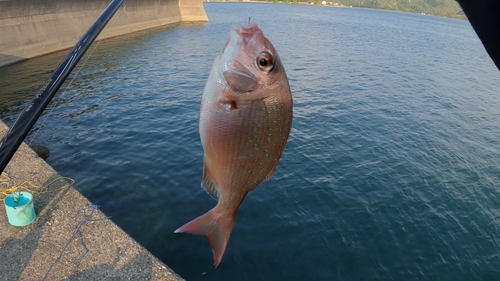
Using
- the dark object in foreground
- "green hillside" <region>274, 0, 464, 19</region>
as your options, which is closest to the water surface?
the dark object in foreground

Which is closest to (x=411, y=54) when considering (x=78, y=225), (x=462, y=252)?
(x=462, y=252)

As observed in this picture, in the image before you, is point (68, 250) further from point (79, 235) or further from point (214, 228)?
point (214, 228)

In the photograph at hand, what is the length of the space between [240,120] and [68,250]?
4.64 meters

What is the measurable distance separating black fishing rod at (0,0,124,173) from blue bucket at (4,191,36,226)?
326cm

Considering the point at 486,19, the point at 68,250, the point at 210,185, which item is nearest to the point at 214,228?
the point at 210,185

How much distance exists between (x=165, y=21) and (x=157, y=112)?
33.3 metres

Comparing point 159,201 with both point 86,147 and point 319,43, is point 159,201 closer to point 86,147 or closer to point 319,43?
point 86,147

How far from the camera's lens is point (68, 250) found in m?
5.17

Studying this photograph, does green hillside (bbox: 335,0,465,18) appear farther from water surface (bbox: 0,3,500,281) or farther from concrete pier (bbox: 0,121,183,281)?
concrete pier (bbox: 0,121,183,281)

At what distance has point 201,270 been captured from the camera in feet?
21.4

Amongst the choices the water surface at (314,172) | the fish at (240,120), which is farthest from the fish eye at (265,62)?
the water surface at (314,172)

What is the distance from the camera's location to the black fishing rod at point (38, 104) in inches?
105

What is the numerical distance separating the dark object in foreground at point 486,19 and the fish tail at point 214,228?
1.49 m

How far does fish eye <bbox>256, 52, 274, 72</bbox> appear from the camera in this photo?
1.74 meters
